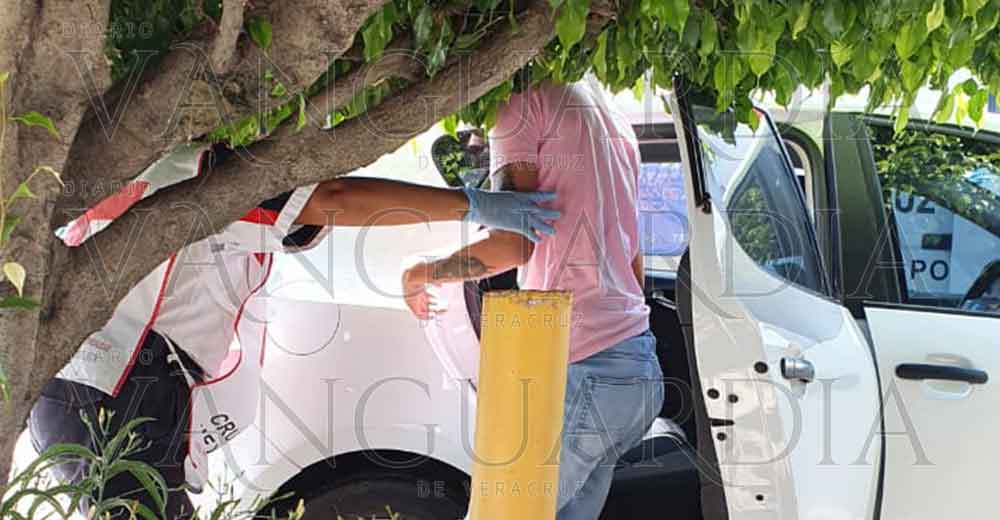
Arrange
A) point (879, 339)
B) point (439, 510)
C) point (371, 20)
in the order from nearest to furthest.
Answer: point (371, 20), point (879, 339), point (439, 510)

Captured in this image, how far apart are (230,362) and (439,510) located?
83 cm

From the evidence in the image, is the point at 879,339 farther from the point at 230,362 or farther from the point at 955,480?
the point at 230,362

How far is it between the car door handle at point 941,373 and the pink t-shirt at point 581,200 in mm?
712

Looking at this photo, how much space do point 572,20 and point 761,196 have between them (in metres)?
1.52

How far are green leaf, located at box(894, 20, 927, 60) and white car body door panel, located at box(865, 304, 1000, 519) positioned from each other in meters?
1.43

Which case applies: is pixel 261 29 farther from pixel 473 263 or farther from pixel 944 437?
pixel 944 437

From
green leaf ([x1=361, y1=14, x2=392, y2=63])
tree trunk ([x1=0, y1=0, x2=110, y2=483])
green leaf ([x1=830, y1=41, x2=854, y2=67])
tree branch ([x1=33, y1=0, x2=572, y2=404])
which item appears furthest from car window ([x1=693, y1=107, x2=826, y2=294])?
tree trunk ([x1=0, y1=0, x2=110, y2=483])

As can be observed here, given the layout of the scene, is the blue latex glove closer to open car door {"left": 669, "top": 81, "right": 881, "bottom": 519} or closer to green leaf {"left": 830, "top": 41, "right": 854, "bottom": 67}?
open car door {"left": 669, "top": 81, "right": 881, "bottom": 519}

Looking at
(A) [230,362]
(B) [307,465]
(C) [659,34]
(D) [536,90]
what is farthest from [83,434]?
(C) [659,34]

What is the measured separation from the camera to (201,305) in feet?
8.09

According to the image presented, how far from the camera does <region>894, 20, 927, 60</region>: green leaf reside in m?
1.55

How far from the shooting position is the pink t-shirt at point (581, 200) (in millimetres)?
2545

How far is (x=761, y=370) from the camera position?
102 inches

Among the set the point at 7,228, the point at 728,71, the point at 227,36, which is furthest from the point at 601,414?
the point at 7,228
